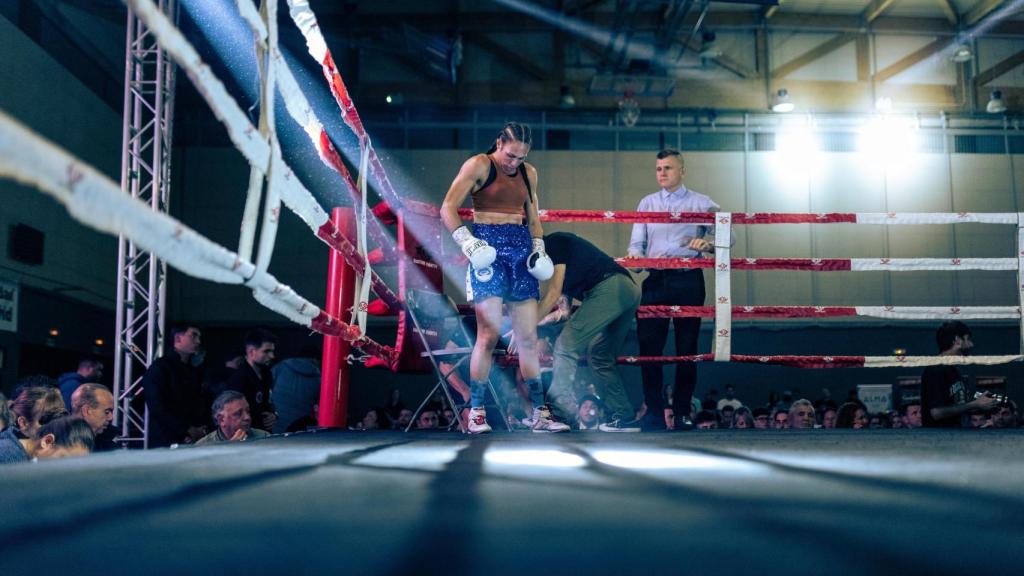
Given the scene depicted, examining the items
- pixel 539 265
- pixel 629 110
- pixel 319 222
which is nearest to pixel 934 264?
pixel 539 265

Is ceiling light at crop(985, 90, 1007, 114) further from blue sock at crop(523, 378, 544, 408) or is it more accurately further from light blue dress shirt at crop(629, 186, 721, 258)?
blue sock at crop(523, 378, 544, 408)

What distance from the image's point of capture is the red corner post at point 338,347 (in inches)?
151

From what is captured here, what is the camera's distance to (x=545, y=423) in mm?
3332

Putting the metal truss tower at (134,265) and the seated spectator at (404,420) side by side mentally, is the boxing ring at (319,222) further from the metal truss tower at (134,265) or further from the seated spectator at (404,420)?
the seated spectator at (404,420)

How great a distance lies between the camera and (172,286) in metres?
13.2

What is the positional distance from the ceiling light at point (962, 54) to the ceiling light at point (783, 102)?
8.13 ft

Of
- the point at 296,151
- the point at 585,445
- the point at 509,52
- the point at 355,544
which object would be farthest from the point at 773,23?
the point at 355,544

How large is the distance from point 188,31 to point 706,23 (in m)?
7.60

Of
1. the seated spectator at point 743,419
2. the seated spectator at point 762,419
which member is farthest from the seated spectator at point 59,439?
the seated spectator at point 762,419

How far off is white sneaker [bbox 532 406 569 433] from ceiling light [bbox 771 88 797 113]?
443 inches

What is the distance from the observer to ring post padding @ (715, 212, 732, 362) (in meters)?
4.14

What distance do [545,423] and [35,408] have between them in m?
2.06

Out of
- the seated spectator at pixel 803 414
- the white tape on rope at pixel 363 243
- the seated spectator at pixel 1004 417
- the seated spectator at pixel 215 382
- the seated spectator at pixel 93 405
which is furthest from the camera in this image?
the seated spectator at pixel 803 414

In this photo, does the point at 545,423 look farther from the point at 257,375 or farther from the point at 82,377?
the point at 82,377
